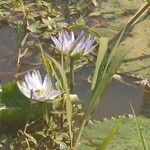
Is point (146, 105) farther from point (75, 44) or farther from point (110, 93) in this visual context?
point (75, 44)

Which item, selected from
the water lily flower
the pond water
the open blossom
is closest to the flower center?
the water lily flower

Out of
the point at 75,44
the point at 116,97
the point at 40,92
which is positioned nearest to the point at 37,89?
the point at 40,92

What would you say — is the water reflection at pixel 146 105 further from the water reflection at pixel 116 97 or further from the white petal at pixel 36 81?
the white petal at pixel 36 81

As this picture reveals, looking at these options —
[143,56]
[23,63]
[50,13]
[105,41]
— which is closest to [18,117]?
[105,41]

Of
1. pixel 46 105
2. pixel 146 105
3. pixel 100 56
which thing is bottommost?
pixel 146 105

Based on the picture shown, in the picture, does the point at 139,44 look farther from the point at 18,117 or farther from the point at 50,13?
the point at 18,117

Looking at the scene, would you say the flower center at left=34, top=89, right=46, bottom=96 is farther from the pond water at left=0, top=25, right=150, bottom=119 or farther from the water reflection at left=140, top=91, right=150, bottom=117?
the water reflection at left=140, top=91, right=150, bottom=117

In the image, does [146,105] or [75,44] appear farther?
[146,105]

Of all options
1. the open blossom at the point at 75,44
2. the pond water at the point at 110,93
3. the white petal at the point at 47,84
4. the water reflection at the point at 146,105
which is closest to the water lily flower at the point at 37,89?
the white petal at the point at 47,84
